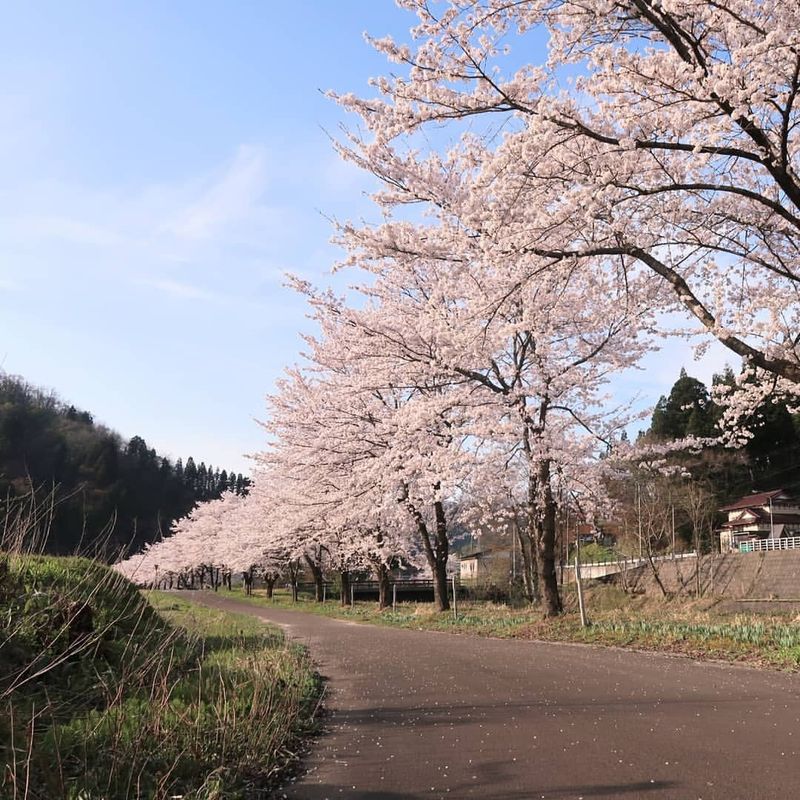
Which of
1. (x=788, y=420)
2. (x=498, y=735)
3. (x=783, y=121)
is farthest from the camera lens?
(x=788, y=420)

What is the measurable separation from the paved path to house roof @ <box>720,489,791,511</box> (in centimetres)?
4088

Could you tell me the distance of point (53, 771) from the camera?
12.8ft

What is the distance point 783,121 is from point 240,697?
8.01 meters

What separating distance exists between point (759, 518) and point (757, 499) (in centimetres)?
129

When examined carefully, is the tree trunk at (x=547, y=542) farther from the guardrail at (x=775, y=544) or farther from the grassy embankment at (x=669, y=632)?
the guardrail at (x=775, y=544)

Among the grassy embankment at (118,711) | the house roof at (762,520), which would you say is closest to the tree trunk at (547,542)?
the grassy embankment at (118,711)

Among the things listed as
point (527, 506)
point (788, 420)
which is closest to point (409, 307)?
point (527, 506)

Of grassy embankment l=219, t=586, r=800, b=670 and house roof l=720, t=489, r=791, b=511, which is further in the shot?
house roof l=720, t=489, r=791, b=511

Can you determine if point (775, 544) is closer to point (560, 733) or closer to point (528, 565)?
point (528, 565)

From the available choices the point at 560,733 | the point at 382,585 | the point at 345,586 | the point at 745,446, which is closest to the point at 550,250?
the point at 560,733

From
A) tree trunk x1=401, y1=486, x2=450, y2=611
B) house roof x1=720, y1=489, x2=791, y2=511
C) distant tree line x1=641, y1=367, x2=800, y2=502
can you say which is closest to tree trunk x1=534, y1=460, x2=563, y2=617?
tree trunk x1=401, y1=486, x2=450, y2=611

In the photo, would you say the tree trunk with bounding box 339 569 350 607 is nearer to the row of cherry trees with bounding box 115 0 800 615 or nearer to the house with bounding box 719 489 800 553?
the row of cherry trees with bounding box 115 0 800 615

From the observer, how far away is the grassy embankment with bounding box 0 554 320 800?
3.80 m

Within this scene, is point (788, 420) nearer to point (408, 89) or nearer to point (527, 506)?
point (527, 506)
